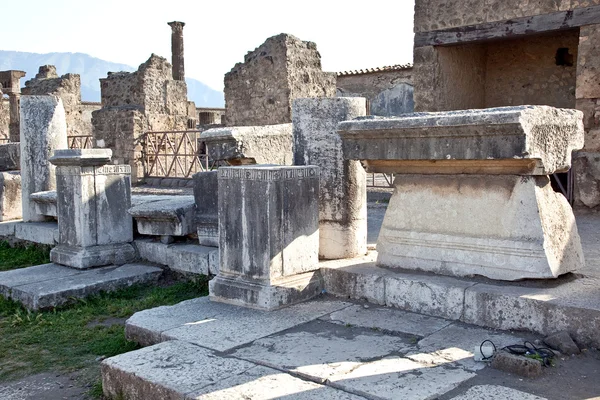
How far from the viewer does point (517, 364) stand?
296 centimetres

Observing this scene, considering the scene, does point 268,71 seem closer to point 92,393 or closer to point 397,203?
point 397,203

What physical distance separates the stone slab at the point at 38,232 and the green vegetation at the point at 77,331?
1.82 metres

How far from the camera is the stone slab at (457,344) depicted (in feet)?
10.3

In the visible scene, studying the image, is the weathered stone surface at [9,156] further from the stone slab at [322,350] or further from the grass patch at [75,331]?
the stone slab at [322,350]

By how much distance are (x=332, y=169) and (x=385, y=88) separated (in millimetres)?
16291

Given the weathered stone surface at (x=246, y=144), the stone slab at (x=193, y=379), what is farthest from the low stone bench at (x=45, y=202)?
the stone slab at (x=193, y=379)

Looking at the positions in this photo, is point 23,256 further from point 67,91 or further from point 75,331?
point 67,91

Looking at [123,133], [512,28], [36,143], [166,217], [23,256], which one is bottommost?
[23,256]

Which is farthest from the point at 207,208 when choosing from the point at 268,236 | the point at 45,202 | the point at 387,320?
the point at 45,202

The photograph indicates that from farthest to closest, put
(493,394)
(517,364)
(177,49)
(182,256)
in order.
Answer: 1. (177,49)
2. (182,256)
3. (517,364)
4. (493,394)

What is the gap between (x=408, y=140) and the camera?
397cm

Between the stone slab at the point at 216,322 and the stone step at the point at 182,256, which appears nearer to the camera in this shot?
the stone slab at the point at 216,322

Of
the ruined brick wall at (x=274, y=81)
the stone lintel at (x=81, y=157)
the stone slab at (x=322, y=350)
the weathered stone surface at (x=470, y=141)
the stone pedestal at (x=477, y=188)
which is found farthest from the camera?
the ruined brick wall at (x=274, y=81)

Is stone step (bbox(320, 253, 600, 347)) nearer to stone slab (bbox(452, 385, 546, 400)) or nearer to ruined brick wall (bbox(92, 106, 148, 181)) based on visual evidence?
stone slab (bbox(452, 385, 546, 400))
